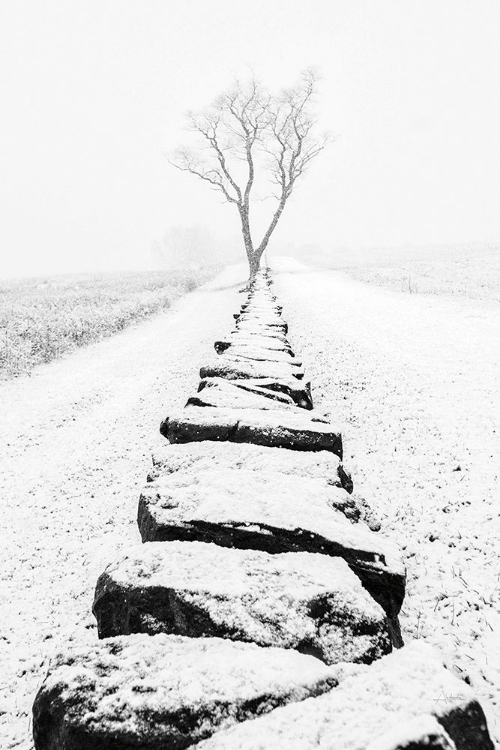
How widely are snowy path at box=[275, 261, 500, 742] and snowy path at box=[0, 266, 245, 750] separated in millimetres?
2396

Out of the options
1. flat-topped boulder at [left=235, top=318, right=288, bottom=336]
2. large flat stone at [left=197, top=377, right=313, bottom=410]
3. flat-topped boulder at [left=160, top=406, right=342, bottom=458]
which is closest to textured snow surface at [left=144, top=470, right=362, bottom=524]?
flat-topped boulder at [left=160, top=406, right=342, bottom=458]

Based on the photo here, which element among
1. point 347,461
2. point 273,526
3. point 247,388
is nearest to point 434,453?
point 347,461

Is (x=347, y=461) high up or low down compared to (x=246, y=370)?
down

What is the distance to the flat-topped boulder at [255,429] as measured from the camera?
3.68 m

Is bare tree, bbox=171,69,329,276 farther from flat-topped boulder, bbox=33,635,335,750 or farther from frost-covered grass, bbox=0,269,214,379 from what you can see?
flat-topped boulder, bbox=33,635,335,750

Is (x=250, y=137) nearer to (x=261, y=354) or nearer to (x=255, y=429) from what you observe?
(x=261, y=354)

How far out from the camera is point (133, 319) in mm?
16062

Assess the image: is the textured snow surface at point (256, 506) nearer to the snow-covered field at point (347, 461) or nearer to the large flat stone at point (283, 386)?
the snow-covered field at point (347, 461)

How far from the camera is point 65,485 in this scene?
4723mm

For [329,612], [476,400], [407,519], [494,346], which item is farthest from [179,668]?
[494,346]

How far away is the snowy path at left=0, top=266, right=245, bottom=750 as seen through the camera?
2770mm

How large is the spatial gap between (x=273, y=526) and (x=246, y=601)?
1.92ft

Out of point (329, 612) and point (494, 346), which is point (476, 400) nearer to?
point (494, 346)

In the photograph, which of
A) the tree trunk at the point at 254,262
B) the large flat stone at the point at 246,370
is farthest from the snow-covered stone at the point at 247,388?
the tree trunk at the point at 254,262
